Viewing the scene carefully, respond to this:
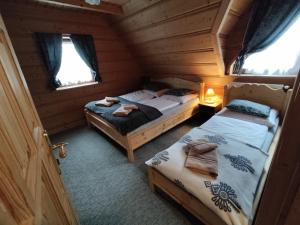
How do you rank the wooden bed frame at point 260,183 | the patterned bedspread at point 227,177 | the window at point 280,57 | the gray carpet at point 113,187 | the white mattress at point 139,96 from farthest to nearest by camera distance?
the white mattress at point 139,96
the window at point 280,57
the gray carpet at point 113,187
the wooden bed frame at point 260,183
the patterned bedspread at point 227,177

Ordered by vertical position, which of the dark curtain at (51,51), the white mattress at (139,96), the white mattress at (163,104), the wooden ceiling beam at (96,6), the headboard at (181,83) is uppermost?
the wooden ceiling beam at (96,6)

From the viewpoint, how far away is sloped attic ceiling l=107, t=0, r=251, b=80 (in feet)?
7.02

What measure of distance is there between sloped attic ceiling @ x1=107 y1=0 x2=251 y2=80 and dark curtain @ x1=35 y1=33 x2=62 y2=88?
1.30m

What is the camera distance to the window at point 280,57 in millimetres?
2083

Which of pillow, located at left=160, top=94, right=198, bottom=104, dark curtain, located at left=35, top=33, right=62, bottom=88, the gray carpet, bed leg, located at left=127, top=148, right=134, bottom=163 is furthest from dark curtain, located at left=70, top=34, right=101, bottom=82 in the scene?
bed leg, located at left=127, top=148, right=134, bottom=163

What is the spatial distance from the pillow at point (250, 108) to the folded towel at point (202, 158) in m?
1.17

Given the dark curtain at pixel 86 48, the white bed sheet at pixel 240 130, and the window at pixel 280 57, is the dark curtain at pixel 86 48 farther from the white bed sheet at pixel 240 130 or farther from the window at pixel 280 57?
the window at pixel 280 57

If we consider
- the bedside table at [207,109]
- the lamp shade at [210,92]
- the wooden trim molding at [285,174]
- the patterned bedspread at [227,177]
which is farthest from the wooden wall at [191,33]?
the wooden trim molding at [285,174]

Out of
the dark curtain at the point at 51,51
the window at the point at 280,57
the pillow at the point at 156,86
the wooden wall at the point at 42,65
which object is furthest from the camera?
the pillow at the point at 156,86

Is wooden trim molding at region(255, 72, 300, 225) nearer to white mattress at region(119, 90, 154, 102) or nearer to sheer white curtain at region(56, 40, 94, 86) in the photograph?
white mattress at region(119, 90, 154, 102)

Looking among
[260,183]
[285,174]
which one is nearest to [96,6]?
[285,174]

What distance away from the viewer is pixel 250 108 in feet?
7.49

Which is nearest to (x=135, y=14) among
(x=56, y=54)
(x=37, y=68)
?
(x=56, y=54)

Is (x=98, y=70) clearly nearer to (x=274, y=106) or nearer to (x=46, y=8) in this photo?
(x=46, y=8)
